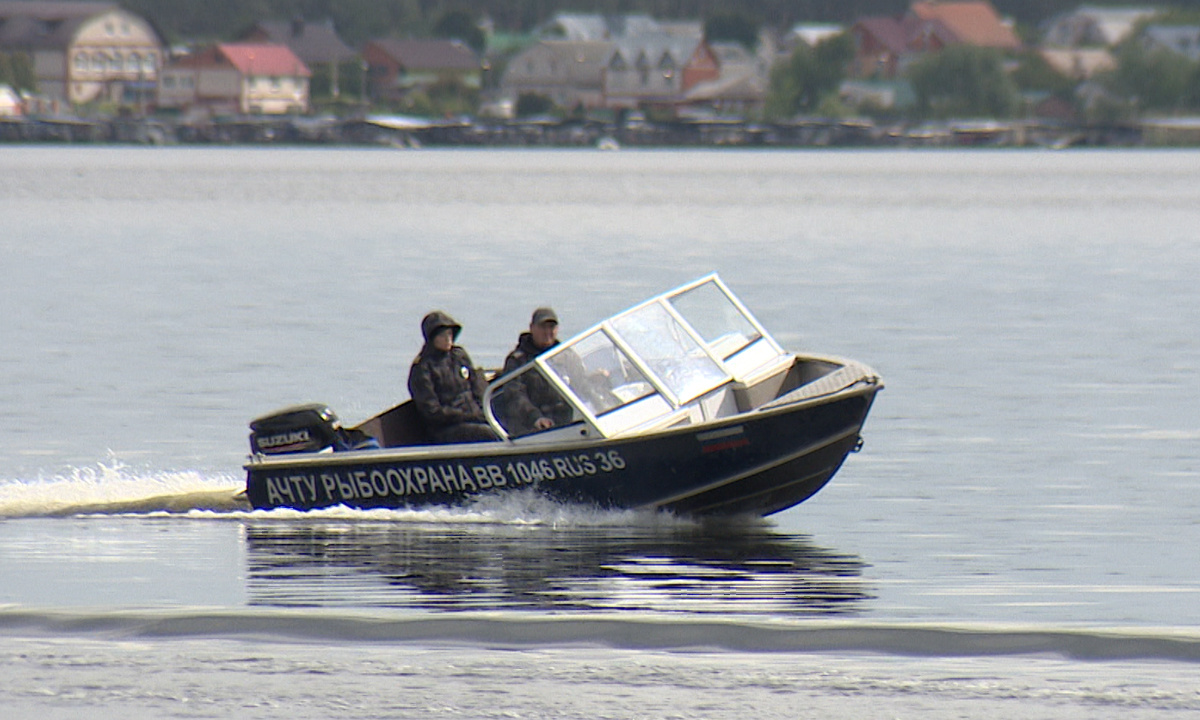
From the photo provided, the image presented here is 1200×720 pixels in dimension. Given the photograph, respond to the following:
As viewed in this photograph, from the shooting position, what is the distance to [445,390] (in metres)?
14.3

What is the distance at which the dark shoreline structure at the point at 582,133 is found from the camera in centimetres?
→ 18712

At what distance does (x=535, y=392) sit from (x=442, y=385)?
70 cm

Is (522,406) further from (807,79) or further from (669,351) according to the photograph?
(807,79)

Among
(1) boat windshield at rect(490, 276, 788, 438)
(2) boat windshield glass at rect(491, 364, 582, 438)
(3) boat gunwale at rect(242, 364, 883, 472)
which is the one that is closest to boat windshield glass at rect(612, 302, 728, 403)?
(1) boat windshield at rect(490, 276, 788, 438)

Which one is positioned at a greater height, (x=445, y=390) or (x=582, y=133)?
(x=582, y=133)

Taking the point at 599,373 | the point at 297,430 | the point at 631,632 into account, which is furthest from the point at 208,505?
the point at 631,632

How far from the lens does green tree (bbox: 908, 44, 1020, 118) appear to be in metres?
185

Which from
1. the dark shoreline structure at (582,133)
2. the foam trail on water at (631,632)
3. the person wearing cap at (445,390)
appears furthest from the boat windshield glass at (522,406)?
the dark shoreline structure at (582,133)

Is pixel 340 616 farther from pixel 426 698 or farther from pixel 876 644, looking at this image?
pixel 876 644

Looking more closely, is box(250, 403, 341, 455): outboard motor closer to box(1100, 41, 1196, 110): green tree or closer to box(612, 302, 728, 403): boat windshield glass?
box(612, 302, 728, 403): boat windshield glass

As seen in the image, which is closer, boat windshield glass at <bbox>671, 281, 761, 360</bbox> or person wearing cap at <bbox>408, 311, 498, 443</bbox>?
person wearing cap at <bbox>408, 311, 498, 443</bbox>

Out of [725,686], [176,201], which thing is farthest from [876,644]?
[176,201]

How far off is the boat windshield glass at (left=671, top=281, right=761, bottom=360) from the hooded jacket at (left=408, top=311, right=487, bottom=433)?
166 cm

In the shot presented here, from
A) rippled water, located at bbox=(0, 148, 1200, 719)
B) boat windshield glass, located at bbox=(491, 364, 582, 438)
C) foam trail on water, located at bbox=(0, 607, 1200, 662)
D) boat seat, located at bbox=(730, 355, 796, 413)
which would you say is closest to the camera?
rippled water, located at bbox=(0, 148, 1200, 719)
